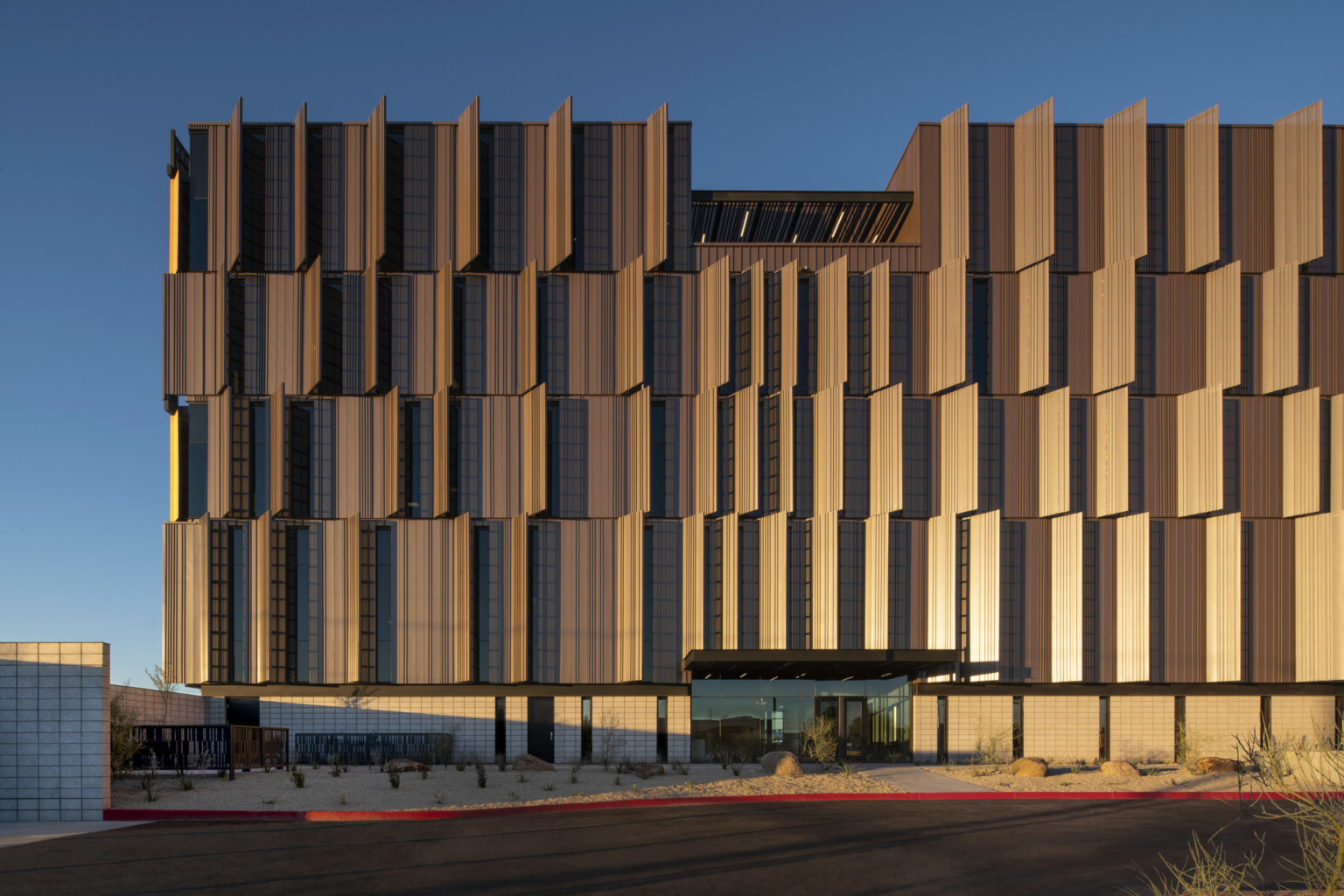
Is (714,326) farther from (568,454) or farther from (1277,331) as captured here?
(1277,331)

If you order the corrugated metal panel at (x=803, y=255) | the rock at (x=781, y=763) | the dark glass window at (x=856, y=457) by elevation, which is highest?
the corrugated metal panel at (x=803, y=255)

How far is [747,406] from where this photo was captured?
3519 cm

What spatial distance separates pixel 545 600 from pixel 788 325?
13004 mm

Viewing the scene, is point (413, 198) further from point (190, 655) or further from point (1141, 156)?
point (1141, 156)

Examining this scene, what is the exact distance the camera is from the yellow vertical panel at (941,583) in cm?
3453

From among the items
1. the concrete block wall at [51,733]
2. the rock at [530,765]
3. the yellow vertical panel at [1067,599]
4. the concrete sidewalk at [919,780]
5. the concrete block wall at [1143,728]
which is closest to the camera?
the concrete block wall at [51,733]

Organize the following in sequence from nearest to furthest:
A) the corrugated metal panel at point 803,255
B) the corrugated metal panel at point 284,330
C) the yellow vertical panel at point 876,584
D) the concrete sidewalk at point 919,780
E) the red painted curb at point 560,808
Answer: the red painted curb at point 560,808, the concrete sidewalk at point 919,780, the yellow vertical panel at point 876,584, the corrugated metal panel at point 284,330, the corrugated metal panel at point 803,255

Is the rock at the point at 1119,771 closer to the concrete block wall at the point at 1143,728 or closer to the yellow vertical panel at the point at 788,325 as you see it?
the concrete block wall at the point at 1143,728

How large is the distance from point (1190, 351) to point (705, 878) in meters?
30.0

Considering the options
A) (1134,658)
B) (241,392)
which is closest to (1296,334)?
(1134,658)

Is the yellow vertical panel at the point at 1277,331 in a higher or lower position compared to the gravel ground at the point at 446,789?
higher

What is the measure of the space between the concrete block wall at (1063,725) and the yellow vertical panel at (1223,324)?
12507 mm

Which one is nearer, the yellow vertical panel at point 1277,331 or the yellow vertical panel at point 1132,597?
the yellow vertical panel at point 1132,597

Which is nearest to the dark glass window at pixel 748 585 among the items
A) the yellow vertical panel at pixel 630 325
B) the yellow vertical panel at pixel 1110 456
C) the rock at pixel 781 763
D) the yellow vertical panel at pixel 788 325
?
the yellow vertical panel at pixel 788 325
